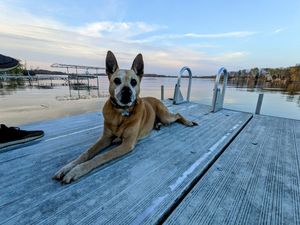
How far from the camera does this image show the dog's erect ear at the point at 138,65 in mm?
2215

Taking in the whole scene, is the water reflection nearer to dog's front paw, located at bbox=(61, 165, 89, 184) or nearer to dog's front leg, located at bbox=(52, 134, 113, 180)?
dog's front leg, located at bbox=(52, 134, 113, 180)

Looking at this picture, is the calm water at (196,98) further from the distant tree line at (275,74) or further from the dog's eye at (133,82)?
the distant tree line at (275,74)

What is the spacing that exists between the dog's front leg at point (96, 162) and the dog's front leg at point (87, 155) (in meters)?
0.08

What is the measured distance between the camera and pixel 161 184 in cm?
139

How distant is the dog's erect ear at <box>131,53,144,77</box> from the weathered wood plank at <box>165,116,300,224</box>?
5.23ft

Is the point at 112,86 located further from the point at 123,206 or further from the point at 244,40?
the point at 244,40

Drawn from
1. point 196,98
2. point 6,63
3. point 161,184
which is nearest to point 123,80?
point 161,184

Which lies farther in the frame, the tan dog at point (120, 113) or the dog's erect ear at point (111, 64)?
the dog's erect ear at point (111, 64)

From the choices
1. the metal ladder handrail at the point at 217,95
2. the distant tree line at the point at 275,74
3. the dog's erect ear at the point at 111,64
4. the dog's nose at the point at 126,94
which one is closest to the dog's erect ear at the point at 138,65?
the dog's erect ear at the point at 111,64

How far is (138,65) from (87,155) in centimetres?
139

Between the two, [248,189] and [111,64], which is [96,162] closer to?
[111,64]

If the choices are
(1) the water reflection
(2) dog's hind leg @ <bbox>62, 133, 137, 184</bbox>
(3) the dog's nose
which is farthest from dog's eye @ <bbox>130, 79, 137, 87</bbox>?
(1) the water reflection

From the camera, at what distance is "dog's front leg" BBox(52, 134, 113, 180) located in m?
1.42

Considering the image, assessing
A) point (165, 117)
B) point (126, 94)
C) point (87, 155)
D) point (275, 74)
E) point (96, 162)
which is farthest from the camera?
point (275, 74)
